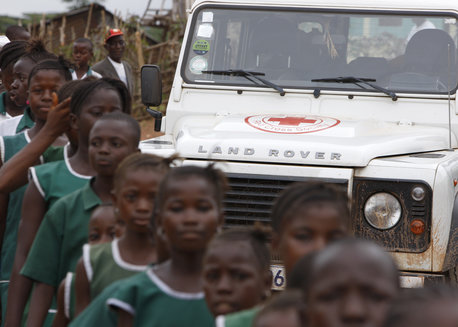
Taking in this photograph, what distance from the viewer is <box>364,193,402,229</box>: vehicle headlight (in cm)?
536

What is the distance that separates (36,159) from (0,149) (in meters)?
0.38

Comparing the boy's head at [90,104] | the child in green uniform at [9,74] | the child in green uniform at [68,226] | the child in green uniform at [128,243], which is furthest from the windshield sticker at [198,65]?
the child in green uniform at [128,243]

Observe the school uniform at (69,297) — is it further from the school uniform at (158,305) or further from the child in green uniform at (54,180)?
the school uniform at (158,305)

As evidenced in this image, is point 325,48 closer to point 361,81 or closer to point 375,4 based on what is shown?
point 361,81

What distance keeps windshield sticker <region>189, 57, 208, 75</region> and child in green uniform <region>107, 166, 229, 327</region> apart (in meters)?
3.90

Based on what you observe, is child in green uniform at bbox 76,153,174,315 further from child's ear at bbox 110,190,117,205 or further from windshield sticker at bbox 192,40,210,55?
windshield sticker at bbox 192,40,210,55

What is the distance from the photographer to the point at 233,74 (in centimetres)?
679

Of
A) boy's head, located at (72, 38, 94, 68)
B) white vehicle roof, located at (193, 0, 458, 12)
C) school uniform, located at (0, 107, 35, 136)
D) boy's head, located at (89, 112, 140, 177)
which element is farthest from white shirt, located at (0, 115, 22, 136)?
boy's head, located at (72, 38, 94, 68)

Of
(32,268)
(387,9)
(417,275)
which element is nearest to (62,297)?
(32,268)

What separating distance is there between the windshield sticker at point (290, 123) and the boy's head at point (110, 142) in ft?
6.81

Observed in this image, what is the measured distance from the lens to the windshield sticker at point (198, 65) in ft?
22.7

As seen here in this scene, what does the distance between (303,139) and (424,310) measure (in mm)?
3765

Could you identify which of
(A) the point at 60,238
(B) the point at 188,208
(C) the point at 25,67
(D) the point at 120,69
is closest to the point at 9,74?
(C) the point at 25,67

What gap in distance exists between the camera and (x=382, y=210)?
5.38 metres
